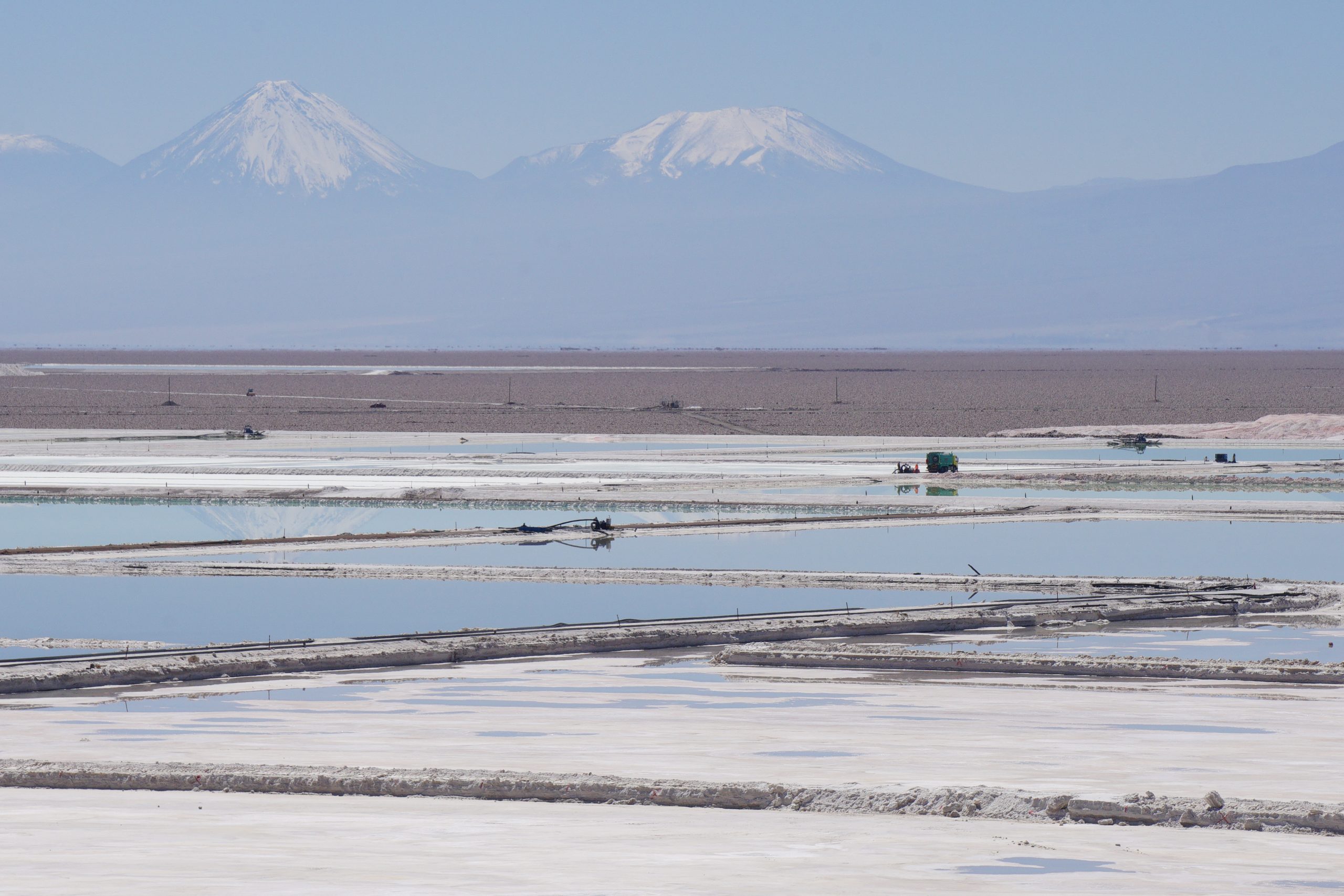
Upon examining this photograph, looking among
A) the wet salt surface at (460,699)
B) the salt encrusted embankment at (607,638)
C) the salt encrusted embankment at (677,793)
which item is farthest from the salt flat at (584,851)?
the salt encrusted embankment at (607,638)

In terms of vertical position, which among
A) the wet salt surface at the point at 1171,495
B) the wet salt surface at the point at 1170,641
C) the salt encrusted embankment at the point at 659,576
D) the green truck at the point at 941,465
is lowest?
the wet salt surface at the point at 1170,641

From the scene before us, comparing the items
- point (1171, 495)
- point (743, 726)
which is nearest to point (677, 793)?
point (743, 726)

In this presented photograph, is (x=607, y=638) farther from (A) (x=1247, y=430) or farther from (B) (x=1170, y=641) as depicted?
(A) (x=1247, y=430)

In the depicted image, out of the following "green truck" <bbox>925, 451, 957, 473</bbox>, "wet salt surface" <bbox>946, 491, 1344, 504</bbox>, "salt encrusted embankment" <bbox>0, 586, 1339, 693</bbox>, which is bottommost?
"salt encrusted embankment" <bbox>0, 586, 1339, 693</bbox>

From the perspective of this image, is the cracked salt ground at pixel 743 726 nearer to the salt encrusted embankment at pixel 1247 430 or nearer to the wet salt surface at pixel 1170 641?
the wet salt surface at pixel 1170 641

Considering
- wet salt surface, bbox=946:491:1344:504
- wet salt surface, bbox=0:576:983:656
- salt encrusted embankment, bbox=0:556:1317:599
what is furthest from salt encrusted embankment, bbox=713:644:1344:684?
wet salt surface, bbox=946:491:1344:504

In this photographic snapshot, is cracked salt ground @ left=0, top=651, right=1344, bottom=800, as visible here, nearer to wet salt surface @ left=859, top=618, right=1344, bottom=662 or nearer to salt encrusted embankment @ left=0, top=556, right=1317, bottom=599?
wet salt surface @ left=859, top=618, right=1344, bottom=662
